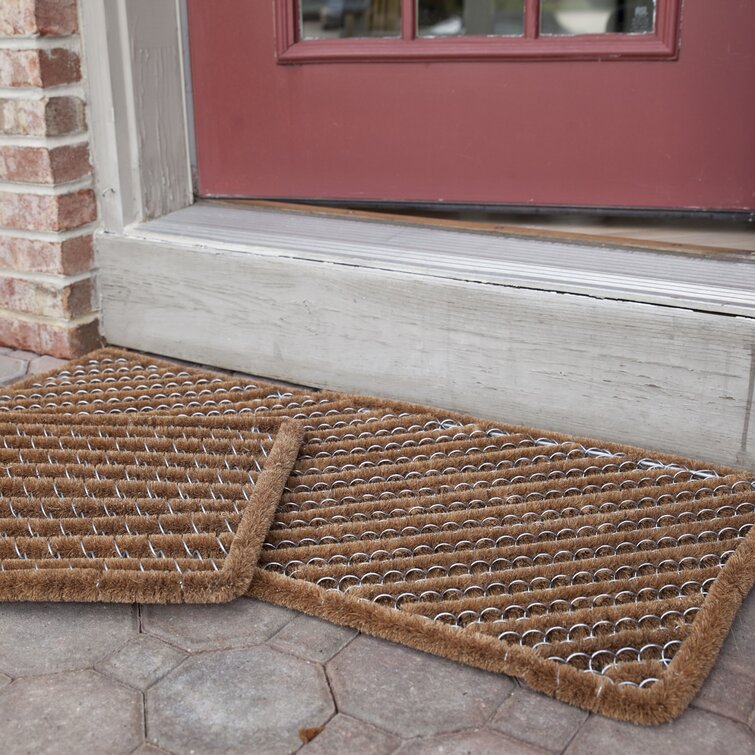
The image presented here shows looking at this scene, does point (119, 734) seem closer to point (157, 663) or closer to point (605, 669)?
point (157, 663)

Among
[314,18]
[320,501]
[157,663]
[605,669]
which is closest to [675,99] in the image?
[314,18]

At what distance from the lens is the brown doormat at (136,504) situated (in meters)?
1.38

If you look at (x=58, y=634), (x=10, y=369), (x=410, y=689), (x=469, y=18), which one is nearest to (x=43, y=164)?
(x=10, y=369)

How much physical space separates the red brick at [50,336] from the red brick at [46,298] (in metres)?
0.03

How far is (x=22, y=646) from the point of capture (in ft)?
4.31

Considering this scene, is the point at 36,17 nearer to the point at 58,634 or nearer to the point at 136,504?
the point at 136,504

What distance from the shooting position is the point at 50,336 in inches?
87.7

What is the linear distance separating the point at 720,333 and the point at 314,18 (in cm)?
107

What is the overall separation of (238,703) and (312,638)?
15cm

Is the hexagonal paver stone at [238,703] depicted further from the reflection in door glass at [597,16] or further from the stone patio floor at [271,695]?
the reflection in door glass at [597,16]

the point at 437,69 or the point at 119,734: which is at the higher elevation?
the point at 437,69

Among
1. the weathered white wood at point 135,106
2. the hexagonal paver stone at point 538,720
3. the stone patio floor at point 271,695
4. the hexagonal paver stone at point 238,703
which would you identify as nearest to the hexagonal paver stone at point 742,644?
the stone patio floor at point 271,695

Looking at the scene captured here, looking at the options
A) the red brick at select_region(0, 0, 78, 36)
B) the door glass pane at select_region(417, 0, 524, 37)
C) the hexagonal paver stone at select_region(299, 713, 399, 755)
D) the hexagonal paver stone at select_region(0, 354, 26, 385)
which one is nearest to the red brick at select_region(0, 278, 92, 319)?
the hexagonal paver stone at select_region(0, 354, 26, 385)

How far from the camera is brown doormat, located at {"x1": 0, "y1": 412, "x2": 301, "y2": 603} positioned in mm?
1382
